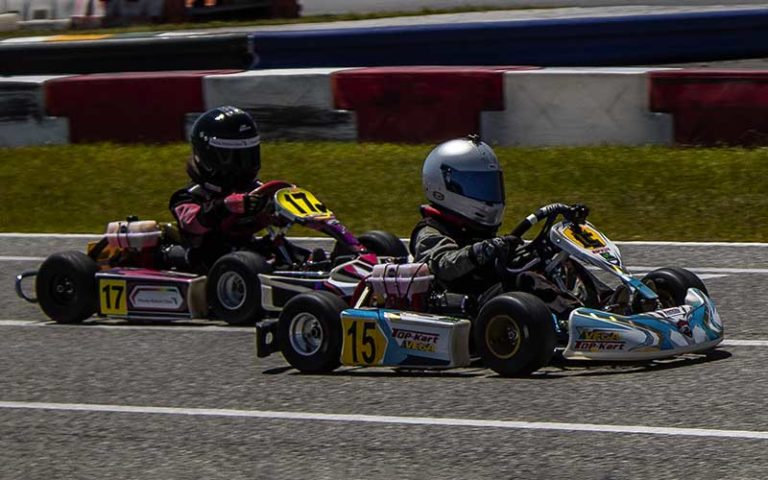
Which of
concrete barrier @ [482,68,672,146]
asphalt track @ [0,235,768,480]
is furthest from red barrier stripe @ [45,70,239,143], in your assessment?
asphalt track @ [0,235,768,480]

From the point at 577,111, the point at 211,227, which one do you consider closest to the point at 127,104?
the point at 577,111

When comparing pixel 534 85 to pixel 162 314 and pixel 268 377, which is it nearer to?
pixel 162 314

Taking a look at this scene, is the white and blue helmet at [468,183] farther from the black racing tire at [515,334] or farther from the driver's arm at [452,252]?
the black racing tire at [515,334]

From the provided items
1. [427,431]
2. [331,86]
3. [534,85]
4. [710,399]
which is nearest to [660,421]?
[710,399]

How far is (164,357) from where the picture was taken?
305 inches

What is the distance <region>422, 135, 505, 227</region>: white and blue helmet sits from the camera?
23.6 ft

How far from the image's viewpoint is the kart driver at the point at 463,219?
6.96m

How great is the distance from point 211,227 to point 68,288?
90 centimetres

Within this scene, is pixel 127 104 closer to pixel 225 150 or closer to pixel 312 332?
pixel 225 150

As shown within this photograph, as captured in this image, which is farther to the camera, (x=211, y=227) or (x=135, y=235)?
(x=135, y=235)

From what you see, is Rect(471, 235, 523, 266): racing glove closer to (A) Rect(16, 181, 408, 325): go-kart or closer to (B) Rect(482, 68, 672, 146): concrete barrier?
(A) Rect(16, 181, 408, 325): go-kart

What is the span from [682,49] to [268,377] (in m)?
7.88

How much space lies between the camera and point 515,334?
6559mm

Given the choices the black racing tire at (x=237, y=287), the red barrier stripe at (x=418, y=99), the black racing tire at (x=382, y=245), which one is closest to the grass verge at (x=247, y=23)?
the red barrier stripe at (x=418, y=99)
